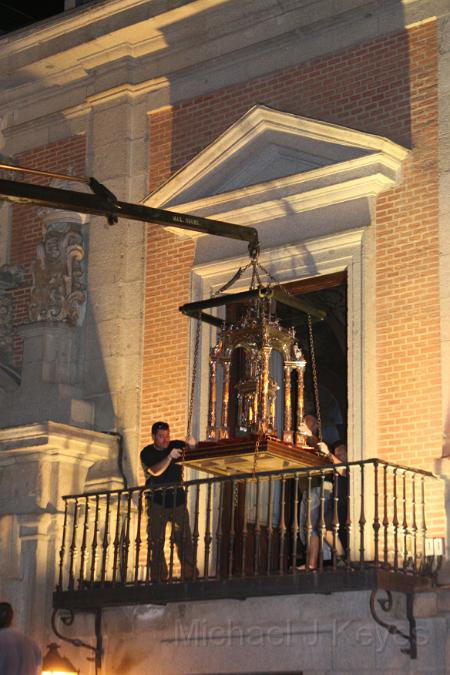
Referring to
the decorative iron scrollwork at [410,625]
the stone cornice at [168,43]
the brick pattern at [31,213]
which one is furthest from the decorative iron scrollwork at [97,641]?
the stone cornice at [168,43]

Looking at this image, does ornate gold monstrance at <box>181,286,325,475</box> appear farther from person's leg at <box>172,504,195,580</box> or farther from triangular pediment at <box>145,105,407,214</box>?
triangular pediment at <box>145,105,407,214</box>

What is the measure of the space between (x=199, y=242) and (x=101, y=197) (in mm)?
3450

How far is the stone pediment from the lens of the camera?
13859mm

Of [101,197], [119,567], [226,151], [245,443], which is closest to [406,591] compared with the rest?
[245,443]

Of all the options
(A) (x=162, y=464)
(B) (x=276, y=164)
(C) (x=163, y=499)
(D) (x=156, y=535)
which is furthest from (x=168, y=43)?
(D) (x=156, y=535)

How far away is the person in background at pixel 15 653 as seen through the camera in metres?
8.85

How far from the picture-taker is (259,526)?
13.5 metres

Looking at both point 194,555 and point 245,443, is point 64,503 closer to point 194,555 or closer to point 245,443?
point 194,555

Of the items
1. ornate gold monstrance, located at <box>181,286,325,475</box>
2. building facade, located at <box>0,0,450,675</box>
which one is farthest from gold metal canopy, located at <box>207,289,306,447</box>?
building facade, located at <box>0,0,450,675</box>

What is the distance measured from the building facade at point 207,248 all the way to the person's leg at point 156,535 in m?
0.40

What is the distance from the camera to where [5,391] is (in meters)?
15.6

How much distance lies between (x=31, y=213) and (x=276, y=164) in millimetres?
3285

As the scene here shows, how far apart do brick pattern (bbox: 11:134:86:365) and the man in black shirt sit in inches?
116

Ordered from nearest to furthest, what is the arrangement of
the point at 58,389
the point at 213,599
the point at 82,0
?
the point at 213,599, the point at 58,389, the point at 82,0
